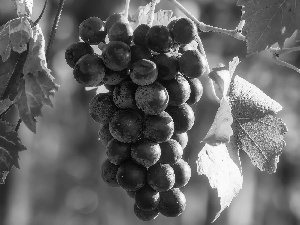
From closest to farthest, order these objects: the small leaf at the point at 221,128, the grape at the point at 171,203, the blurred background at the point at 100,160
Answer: the small leaf at the point at 221,128 < the grape at the point at 171,203 < the blurred background at the point at 100,160

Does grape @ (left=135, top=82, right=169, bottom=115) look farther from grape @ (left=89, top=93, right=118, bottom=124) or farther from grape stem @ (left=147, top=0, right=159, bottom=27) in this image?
grape stem @ (left=147, top=0, right=159, bottom=27)

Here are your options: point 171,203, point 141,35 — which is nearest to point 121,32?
point 141,35

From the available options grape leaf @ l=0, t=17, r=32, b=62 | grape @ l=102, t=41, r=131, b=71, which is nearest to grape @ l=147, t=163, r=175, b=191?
grape @ l=102, t=41, r=131, b=71

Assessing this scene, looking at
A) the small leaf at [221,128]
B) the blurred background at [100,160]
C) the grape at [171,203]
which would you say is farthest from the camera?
the blurred background at [100,160]

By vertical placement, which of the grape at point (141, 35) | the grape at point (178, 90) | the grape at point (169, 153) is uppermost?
the grape at point (141, 35)

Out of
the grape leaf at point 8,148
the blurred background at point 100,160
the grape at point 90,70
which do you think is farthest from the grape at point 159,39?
the blurred background at point 100,160

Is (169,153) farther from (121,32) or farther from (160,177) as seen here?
(121,32)

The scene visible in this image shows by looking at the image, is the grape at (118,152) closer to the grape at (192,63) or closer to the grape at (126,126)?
the grape at (126,126)
